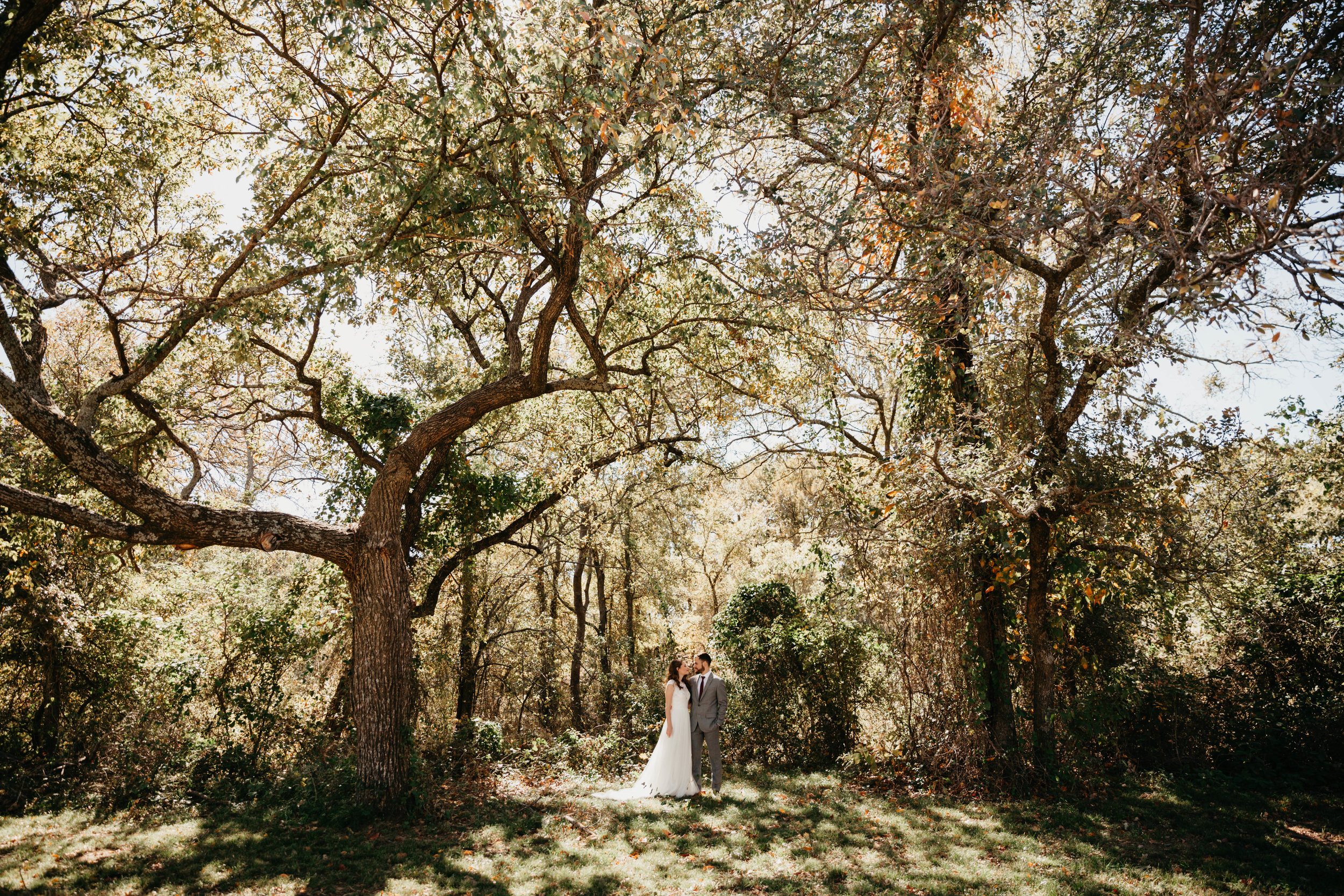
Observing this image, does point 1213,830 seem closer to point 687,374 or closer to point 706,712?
point 706,712

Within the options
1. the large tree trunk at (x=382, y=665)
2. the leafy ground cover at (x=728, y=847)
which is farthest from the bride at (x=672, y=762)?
the large tree trunk at (x=382, y=665)

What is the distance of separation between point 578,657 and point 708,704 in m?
8.51

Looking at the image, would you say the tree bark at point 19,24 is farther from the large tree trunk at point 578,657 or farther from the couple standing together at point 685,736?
the large tree trunk at point 578,657

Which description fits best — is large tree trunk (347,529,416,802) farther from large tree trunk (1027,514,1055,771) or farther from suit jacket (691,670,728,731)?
large tree trunk (1027,514,1055,771)

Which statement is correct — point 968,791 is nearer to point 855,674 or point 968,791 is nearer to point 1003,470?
point 855,674

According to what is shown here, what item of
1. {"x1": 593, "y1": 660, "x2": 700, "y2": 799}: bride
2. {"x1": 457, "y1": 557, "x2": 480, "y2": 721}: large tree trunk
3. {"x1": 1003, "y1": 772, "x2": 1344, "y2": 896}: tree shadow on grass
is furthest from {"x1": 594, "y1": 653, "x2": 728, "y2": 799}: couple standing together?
{"x1": 457, "y1": 557, "x2": 480, "y2": 721}: large tree trunk

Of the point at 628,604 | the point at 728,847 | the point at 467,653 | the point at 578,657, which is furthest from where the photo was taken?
the point at 628,604

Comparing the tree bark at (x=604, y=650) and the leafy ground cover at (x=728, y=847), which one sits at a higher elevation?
the tree bark at (x=604, y=650)

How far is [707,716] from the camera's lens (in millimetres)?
8797

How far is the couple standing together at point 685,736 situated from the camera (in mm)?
8502

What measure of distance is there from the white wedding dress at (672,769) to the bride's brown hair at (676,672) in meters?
0.20

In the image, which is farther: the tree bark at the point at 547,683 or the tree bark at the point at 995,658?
the tree bark at the point at 547,683

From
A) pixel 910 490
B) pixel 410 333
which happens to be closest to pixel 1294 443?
pixel 910 490

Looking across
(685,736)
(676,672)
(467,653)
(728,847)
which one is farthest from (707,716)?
(467,653)
